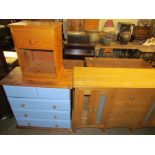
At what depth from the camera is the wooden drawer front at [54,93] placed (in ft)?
4.48

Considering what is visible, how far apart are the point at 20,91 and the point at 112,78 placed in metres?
1.06

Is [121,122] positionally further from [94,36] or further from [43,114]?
[94,36]

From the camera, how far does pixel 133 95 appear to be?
4.52ft

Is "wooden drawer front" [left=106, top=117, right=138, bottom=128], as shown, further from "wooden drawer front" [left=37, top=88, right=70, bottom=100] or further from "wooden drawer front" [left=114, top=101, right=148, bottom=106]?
"wooden drawer front" [left=37, top=88, right=70, bottom=100]

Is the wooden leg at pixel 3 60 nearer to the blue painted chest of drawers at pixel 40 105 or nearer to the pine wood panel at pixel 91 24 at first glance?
the blue painted chest of drawers at pixel 40 105

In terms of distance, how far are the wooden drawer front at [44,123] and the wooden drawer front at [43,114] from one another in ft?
0.24

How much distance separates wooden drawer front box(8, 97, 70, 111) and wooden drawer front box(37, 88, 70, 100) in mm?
68

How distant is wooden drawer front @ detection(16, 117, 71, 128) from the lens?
1.70 metres

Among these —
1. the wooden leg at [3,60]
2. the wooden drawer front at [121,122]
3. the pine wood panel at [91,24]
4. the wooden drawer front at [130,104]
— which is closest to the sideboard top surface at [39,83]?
the wooden leg at [3,60]

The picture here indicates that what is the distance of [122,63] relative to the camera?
1.85 metres

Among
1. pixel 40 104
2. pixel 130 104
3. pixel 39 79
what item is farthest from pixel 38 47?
pixel 130 104
